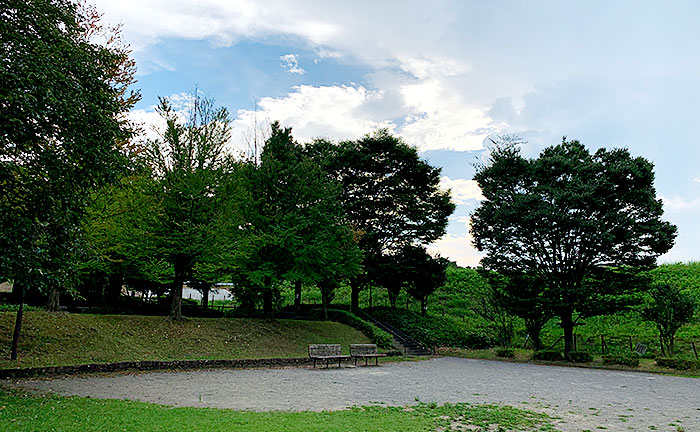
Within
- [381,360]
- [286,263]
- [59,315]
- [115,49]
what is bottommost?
[381,360]

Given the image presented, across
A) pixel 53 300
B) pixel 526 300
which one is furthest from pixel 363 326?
pixel 53 300

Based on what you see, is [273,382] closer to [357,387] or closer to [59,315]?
[357,387]

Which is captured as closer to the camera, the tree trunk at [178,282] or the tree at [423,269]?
the tree trunk at [178,282]

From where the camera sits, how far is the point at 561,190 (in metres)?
21.4

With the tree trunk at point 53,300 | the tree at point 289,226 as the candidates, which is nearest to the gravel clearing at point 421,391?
the tree trunk at point 53,300

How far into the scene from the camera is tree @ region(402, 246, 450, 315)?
1171 inches

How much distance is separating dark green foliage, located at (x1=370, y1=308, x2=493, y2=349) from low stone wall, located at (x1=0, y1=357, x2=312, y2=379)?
10.6 m

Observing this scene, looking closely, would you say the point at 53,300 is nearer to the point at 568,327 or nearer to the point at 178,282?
the point at 178,282

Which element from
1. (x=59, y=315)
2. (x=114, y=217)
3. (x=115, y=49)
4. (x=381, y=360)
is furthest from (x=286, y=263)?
(x=115, y=49)

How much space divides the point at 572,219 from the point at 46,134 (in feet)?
67.6

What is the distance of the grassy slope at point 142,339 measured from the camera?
13.0 m

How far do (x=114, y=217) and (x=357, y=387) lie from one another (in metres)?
10.8

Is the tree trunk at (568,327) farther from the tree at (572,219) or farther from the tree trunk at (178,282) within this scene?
the tree trunk at (178,282)

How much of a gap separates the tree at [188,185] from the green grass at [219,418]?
9101 millimetres
